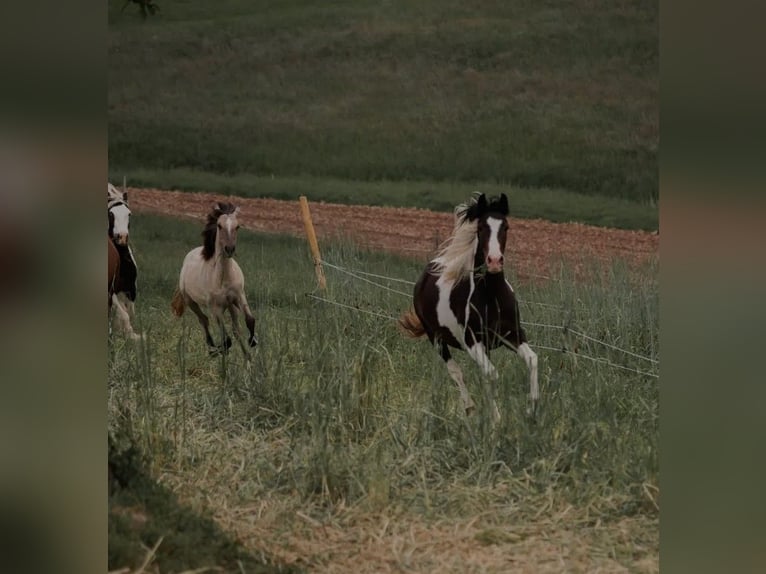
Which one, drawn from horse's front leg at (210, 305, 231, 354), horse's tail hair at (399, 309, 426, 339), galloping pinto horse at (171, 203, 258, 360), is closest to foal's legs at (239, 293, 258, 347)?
galloping pinto horse at (171, 203, 258, 360)

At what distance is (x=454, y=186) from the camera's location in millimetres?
6418

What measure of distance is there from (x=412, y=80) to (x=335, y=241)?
91cm

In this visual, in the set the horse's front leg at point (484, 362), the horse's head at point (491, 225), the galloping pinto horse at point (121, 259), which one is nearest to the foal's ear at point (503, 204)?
the horse's head at point (491, 225)

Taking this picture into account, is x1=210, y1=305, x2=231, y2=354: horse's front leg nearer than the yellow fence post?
No

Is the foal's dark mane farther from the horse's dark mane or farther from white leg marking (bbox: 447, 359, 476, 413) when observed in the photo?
white leg marking (bbox: 447, 359, 476, 413)

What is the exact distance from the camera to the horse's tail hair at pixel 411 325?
257 inches

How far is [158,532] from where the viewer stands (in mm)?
6363

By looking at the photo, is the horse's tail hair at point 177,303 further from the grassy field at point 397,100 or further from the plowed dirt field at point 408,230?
the grassy field at point 397,100

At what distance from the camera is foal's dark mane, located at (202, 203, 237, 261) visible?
666cm

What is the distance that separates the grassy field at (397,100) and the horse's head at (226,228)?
151 millimetres

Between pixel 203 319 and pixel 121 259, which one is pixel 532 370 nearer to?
pixel 203 319

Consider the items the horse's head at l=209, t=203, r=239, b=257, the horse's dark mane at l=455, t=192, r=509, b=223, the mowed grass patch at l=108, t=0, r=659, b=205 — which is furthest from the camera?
the horse's head at l=209, t=203, r=239, b=257

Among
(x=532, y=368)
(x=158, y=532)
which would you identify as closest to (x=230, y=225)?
(x=158, y=532)
